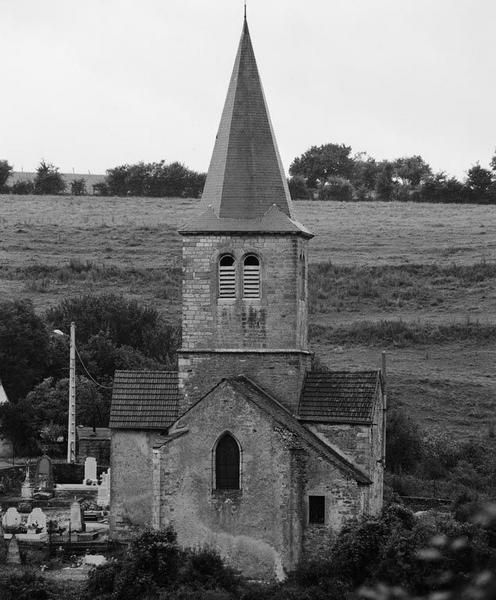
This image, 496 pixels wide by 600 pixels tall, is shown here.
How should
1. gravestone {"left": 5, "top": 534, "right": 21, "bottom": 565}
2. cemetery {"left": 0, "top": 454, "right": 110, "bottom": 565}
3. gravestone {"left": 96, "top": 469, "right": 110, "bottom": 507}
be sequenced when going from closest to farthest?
gravestone {"left": 5, "top": 534, "right": 21, "bottom": 565} → cemetery {"left": 0, "top": 454, "right": 110, "bottom": 565} → gravestone {"left": 96, "top": 469, "right": 110, "bottom": 507}

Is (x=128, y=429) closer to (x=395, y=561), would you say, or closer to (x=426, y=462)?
(x=395, y=561)

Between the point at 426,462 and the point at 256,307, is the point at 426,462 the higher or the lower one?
the lower one

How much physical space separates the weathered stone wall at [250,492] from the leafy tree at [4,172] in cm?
8240

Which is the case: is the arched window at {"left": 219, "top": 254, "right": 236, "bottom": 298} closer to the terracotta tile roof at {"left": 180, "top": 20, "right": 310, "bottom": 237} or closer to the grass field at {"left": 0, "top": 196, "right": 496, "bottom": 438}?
the terracotta tile roof at {"left": 180, "top": 20, "right": 310, "bottom": 237}

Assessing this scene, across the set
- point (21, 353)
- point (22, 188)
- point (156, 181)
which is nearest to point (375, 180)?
point (156, 181)

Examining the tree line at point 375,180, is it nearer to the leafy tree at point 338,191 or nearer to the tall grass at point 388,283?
the leafy tree at point 338,191

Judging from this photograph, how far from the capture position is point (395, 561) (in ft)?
80.6

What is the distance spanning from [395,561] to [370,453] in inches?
169

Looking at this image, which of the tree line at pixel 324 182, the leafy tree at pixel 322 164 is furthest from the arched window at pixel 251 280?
the leafy tree at pixel 322 164

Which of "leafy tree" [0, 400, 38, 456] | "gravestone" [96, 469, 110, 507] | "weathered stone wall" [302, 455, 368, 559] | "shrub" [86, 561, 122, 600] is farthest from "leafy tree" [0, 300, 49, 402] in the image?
"shrub" [86, 561, 122, 600]

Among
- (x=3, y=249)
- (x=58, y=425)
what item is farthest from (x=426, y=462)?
(x=3, y=249)

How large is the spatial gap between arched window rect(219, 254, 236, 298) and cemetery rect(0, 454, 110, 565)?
23.2 feet

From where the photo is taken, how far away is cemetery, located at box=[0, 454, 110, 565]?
96.5 feet

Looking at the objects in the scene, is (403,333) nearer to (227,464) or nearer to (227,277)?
(227,277)
